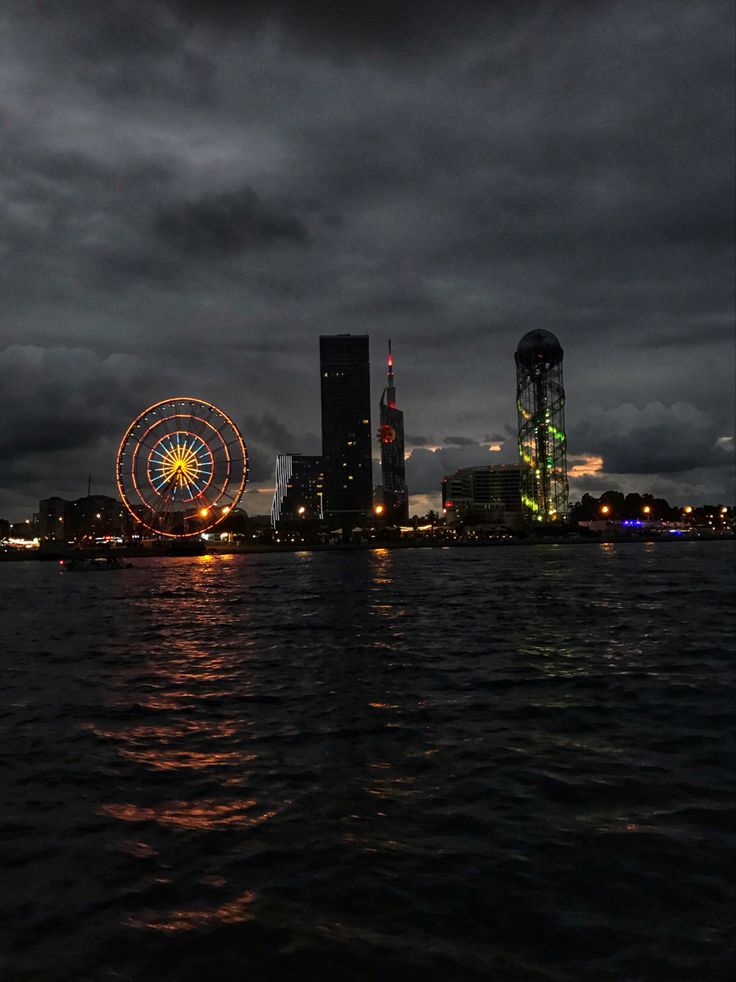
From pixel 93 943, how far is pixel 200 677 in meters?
17.1

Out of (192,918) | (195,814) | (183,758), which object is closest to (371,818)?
(195,814)

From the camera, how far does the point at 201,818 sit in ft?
34.7

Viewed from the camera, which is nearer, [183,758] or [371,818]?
[371,818]

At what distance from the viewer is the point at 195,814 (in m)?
10.7

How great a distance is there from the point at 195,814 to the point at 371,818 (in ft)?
8.90

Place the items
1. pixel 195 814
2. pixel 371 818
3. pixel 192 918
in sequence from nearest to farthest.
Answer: pixel 192 918 → pixel 371 818 → pixel 195 814

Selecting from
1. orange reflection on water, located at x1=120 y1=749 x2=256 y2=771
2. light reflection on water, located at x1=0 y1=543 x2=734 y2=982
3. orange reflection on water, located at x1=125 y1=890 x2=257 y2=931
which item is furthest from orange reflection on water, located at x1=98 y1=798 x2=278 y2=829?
orange reflection on water, located at x1=125 y1=890 x2=257 y2=931

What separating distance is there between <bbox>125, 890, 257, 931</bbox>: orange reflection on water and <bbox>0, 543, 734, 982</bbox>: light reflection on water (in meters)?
0.03

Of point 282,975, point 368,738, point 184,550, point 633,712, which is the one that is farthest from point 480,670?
point 184,550

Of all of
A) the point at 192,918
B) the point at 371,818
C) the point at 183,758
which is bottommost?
the point at 183,758

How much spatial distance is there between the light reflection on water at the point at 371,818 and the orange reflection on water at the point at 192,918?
0.08 ft

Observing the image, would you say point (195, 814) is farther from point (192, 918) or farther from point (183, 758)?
point (183, 758)

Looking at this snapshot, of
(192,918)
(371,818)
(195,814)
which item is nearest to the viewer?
(192,918)

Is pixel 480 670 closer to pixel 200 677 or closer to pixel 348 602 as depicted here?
pixel 200 677
